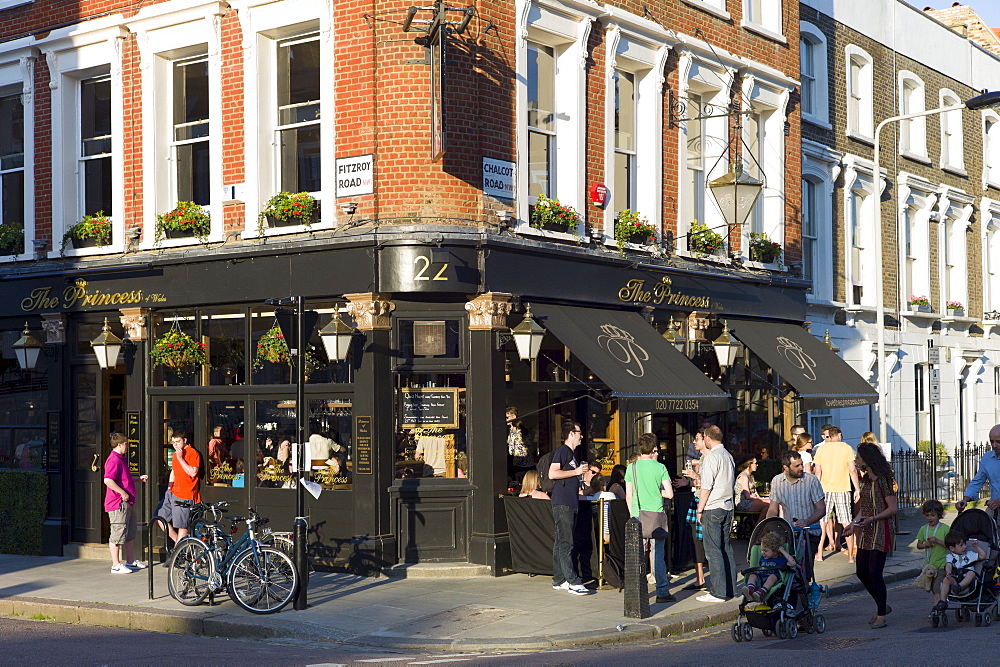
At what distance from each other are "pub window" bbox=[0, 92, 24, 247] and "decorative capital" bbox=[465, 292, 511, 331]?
26.2ft

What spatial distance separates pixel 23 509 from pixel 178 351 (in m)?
3.99

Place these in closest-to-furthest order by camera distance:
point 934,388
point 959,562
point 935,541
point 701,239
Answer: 1. point 959,562
2. point 935,541
3. point 701,239
4. point 934,388

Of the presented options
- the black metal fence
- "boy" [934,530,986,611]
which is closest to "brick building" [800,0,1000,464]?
the black metal fence

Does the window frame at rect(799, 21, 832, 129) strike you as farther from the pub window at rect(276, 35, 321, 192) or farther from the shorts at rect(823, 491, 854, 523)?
the pub window at rect(276, 35, 321, 192)

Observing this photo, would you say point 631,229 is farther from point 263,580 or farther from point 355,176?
point 263,580

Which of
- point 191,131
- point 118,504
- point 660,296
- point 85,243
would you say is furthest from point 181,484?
point 660,296

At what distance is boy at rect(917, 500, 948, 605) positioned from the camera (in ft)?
37.4

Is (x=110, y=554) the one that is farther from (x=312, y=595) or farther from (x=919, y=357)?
(x=919, y=357)

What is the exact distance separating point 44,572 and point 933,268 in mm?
20589

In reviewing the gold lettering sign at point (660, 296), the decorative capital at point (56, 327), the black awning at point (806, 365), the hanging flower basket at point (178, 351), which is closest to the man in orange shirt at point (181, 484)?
the hanging flower basket at point (178, 351)

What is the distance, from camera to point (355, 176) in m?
14.9

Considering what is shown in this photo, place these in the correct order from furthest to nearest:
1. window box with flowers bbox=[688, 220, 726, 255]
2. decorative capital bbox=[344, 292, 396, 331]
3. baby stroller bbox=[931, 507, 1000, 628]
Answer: window box with flowers bbox=[688, 220, 726, 255]
decorative capital bbox=[344, 292, 396, 331]
baby stroller bbox=[931, 507, 1000, 628]

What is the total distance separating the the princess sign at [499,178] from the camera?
49.4ft

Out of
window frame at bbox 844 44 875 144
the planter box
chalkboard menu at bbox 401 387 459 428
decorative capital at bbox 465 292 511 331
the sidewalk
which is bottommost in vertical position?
the sidewalk
